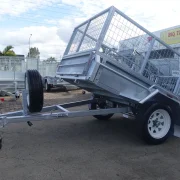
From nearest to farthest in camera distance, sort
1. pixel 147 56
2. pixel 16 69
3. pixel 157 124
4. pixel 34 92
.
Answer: pixel 34 92
pixel 147 56
pixel 157 124
pixel 16 69

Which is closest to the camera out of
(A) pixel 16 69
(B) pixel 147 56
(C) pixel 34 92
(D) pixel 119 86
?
(C) pixel 34 92

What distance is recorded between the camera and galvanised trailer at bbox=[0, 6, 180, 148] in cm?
479

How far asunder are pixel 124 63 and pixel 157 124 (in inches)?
59.2

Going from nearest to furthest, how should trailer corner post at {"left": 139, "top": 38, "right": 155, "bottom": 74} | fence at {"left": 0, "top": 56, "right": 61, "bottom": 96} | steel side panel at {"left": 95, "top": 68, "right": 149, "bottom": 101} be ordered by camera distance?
steel side panel at {"left": 95, "top": 68, "right": 149, "bottom": 101}
trailer corner post at {"left": 139, "top": 38, "right": 155, "bottom": 74}
fence at {"left": 0, "top": 56, "right": 61, "bottom": 96}

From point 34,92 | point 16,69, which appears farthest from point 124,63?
point 16,69

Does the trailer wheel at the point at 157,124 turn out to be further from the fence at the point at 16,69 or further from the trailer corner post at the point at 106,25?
the fence at the point at 16,69

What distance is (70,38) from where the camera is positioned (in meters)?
6.84

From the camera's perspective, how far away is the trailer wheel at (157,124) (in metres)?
5.23

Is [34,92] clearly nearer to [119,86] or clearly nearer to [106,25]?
[119,86]

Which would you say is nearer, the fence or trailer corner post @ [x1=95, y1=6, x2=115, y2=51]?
trailer corner post @ [x1=95, y1=6, x2=115, y2=51]

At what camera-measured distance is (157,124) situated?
5.49 m

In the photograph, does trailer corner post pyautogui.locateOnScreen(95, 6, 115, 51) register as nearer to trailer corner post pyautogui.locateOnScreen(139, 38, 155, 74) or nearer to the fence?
trailer corner post pyautogui.locateOnScreen(139, 38, 155, 74)

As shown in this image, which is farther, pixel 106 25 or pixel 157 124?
pixel 157 124

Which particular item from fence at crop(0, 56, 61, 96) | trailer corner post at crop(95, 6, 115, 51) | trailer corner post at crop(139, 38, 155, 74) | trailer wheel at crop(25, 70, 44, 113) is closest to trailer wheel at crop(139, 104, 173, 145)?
trailer corner post at crop(139, 38, 155, 74)
